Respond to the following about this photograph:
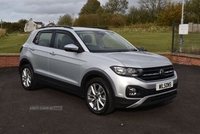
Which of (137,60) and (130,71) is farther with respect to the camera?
(137,60)

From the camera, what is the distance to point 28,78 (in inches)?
263

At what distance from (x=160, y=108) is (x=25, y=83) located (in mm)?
3642

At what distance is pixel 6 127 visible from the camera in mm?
4199

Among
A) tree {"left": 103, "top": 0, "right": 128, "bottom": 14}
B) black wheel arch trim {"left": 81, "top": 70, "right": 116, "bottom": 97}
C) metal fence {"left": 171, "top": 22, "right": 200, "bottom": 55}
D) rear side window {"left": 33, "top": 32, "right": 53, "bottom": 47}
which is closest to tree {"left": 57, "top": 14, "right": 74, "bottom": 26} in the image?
tree {"left": 103, "top": 0, "right": 128, "bottom": 14}

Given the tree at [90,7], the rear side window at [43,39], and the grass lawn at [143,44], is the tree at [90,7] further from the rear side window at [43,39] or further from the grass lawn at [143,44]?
the rear side window at [43,39]

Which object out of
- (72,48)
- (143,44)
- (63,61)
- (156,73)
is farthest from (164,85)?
(143,44)

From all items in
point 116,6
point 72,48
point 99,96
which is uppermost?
point 116,6

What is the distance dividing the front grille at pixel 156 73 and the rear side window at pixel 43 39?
2.67 meters

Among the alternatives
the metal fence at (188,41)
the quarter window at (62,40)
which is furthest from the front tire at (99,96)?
the metal fence at (188,41)

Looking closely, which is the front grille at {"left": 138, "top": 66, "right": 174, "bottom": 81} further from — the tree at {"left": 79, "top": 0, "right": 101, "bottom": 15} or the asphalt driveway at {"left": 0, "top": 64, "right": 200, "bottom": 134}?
the tree at {"left": 79, "top": 0, "right": 101, "bottom": 15}

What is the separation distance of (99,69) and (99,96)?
537mm

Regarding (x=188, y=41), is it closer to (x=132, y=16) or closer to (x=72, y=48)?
(x=72, y=48)

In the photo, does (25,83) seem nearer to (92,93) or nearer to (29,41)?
(29,41)

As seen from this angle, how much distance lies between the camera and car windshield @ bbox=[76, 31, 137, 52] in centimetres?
527
